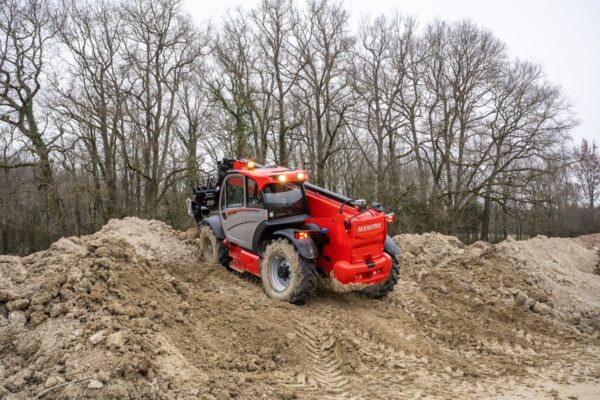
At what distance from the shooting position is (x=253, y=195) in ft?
26.8

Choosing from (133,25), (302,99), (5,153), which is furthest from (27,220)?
(302,99)

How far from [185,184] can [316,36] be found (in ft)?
33.7

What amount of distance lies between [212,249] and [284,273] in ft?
8.33

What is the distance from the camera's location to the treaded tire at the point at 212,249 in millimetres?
9336

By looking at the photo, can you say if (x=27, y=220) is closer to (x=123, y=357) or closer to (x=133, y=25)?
(x=133, y=25)

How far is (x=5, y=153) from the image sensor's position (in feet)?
70.4

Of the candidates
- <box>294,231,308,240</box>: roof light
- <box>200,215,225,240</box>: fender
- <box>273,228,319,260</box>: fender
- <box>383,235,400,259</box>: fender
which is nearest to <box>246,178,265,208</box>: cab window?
<box>273,228,319,260</box>: fender

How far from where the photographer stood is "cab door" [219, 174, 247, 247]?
8484 mm

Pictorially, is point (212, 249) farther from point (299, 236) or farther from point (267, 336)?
point (267, 336)

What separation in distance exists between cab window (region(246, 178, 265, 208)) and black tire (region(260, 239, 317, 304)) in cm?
76

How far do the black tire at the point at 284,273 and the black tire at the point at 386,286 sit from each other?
4.00 ft

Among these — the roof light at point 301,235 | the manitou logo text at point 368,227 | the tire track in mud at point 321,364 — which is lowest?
the tire track in mud at point 321,364

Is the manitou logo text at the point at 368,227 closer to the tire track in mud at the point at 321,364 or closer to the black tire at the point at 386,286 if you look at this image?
the black tire at the point at 386,286

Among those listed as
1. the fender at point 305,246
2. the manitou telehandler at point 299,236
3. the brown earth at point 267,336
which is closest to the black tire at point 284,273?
the manitou telehandler at point 299,236
